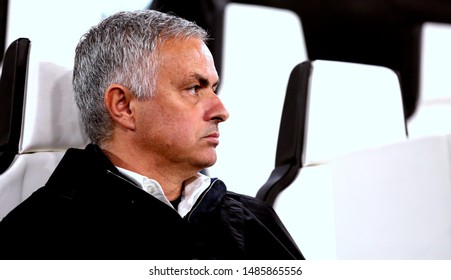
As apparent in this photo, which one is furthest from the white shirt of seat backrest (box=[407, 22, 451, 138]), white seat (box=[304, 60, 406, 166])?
seat backrest (box=[407, 22, 451, 138])

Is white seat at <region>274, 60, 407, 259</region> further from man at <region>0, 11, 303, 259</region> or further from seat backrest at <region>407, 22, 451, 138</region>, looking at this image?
seat backrest at <region>407, 22, 451, 138</region>

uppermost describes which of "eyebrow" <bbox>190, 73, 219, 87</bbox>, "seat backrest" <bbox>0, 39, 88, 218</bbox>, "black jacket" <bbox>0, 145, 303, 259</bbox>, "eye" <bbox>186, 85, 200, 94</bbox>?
"eyebrow" <bbox>190, 73, 219, 87</bbox>

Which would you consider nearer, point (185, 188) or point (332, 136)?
point (185, 188)

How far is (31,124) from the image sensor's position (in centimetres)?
95

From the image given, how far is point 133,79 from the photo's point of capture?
93cm

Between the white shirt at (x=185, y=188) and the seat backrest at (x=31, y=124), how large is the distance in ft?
0.41

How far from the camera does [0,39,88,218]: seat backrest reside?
0.94 metres

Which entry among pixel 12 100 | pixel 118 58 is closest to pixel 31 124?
pixel 12 100

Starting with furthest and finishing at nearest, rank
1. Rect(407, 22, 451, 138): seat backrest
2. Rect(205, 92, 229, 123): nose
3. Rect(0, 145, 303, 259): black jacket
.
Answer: Rect(407, 22, 451, 138): seat backrest
Rect(205, 92, 229, 123): nose
Rect(0, 145, 303, 259): black jacket

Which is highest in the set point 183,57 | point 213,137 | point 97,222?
point 183,57

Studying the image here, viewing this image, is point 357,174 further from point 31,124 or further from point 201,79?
point 31,124

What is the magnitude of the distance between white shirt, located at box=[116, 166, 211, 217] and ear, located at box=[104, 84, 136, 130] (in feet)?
0.23

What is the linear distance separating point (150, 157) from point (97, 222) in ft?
0.42
